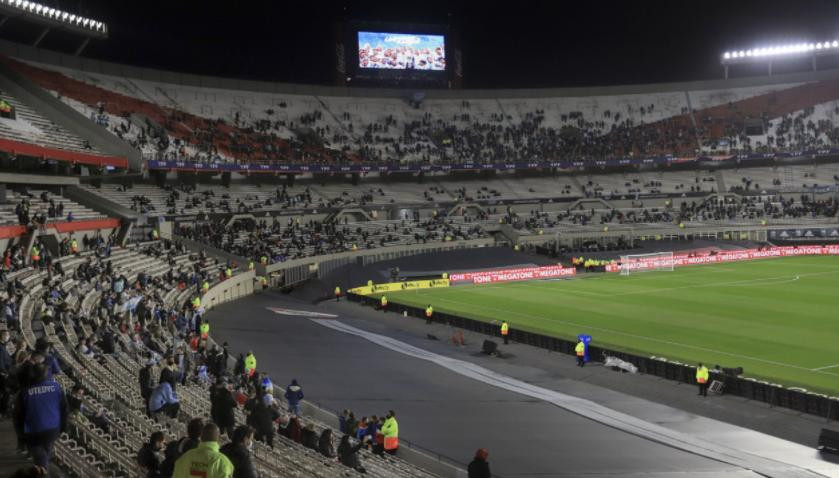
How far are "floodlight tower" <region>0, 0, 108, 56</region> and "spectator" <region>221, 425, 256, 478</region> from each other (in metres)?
47.7

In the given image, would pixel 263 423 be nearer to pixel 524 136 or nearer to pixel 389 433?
pixel 389 433

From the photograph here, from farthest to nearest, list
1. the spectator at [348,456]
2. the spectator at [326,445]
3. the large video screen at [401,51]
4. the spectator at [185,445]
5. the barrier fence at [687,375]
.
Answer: the large video screen at [401,51], the barrier fence at [687,375], the spectator at [326,445], the spectator at [348,456], the spectator at [185,445]

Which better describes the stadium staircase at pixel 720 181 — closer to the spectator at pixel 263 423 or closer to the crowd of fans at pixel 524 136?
the crowd of fans at pixel 524 136

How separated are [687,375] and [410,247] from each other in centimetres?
4157

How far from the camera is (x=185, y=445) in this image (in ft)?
23.6

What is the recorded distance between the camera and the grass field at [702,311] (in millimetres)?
28938

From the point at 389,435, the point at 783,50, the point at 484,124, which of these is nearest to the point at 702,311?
the point at 389,435

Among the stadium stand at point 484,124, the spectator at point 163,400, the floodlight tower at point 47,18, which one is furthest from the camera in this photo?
the stadium stand at point 484,124

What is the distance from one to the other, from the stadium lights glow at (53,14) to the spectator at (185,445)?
4634cm

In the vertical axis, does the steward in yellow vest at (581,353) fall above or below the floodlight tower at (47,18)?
below

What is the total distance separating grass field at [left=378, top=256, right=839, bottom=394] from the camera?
28.9 metres

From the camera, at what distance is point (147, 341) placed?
1938 centimetres

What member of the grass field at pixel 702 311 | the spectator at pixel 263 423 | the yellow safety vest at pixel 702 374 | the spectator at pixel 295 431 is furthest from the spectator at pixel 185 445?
the grass field at pixel 702 311

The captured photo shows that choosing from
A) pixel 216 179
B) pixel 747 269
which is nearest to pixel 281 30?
pixel 216 179
